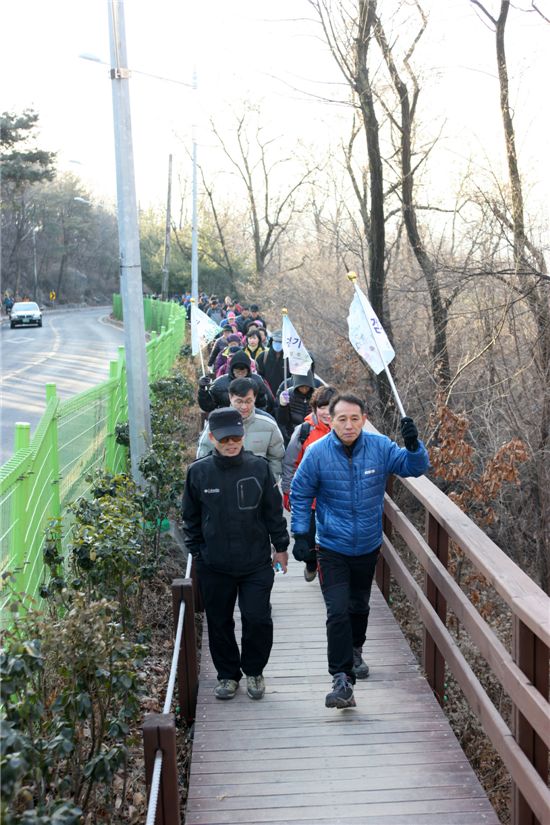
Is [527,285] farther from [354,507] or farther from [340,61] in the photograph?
[354,507]

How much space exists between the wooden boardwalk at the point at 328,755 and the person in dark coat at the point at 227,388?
321 centimetres

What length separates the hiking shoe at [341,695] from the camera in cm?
554

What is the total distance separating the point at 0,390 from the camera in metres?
26.2

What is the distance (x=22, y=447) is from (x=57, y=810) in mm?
3134

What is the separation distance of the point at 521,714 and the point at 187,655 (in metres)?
2.29

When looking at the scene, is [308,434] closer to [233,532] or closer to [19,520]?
[233,532]

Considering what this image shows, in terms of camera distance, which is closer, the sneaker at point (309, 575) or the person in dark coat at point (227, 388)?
the sneaker at point (309, 575)

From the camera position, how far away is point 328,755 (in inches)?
203

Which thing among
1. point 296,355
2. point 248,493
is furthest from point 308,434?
point 296,355

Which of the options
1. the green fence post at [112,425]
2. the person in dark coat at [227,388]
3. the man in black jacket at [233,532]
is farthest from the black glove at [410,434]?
the green fence post at [112,425]

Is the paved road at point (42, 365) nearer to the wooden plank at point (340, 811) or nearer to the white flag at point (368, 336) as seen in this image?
the white flag at point (368, 336)

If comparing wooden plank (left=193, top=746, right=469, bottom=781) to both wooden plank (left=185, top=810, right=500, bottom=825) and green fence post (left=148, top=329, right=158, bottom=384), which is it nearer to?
wooden plank (left=185, top=810, right=500, bottom=825)

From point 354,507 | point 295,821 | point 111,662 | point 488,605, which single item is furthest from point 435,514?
point 488,605

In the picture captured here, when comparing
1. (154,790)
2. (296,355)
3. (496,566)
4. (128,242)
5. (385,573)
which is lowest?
(385,573)
